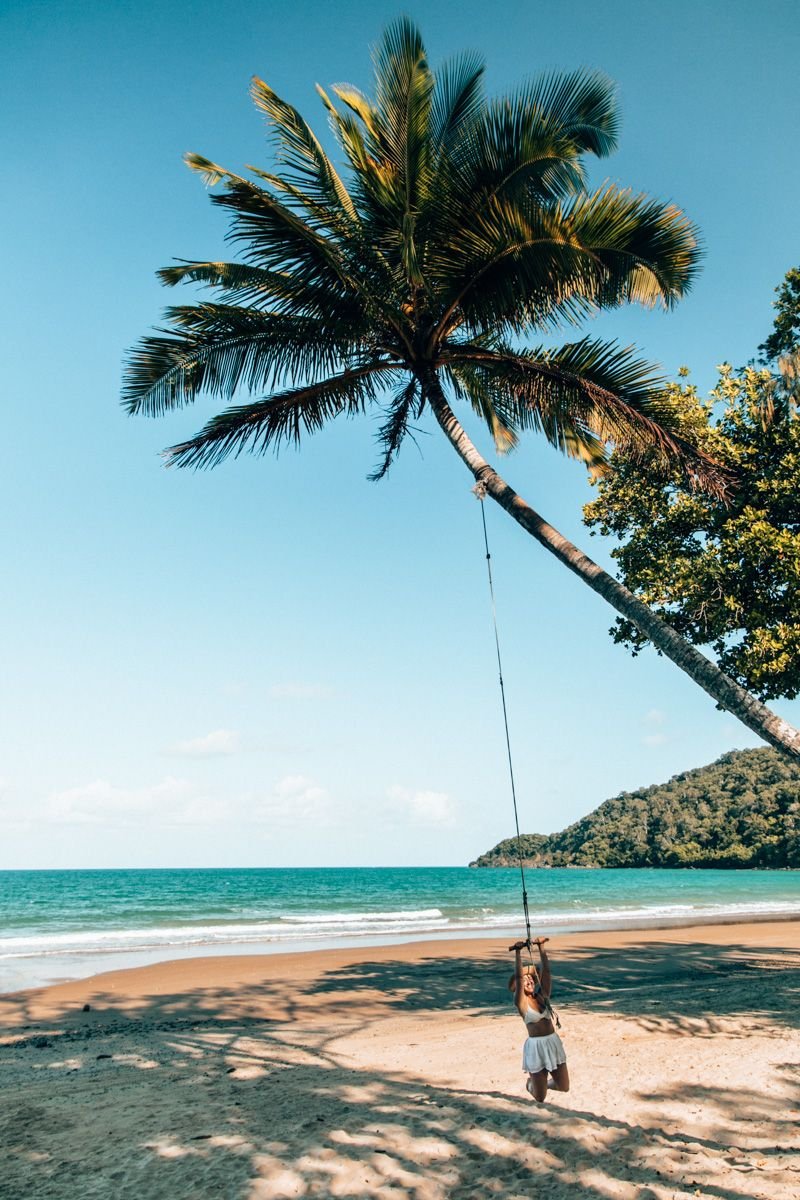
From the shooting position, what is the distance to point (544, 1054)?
217 inches

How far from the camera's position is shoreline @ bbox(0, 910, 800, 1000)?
1702 centimetres

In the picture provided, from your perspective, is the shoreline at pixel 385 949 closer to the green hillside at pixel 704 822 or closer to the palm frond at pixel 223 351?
the palm frond at pixel 223 351

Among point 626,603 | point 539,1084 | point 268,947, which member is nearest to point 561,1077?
point 539,1084

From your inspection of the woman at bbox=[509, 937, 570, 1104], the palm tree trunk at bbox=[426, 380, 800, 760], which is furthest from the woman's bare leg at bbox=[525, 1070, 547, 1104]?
the palm tree trunk at bbox=[426, 380, 800, 760]

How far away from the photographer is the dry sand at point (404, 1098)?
481cm

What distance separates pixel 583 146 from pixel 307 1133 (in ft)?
31.4

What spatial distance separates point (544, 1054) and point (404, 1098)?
5.09 ft

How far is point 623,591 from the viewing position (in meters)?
6.98

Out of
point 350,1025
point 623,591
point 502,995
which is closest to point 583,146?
point 623,591

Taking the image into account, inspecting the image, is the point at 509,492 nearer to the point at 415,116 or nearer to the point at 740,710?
the point at 740,710

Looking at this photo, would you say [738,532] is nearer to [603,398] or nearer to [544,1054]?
[603,398]

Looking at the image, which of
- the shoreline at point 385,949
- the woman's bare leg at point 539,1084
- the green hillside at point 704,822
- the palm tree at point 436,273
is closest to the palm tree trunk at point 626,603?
the palm tree at point 436,273

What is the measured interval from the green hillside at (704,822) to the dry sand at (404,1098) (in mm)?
63555

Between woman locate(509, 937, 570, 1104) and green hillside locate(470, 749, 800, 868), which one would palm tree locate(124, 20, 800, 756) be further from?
green hillside locate(470, 749, 800, 868)
